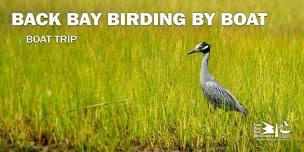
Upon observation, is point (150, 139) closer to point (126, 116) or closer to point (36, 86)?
point (126, 116)

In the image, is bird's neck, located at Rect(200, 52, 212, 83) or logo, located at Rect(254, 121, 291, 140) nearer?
logo, located at Rect(254, 121, 291, 140)

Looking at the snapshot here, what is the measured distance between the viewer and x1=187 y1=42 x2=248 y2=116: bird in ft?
17.3

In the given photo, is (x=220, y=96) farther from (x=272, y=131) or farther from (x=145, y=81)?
(x=145, y=81)

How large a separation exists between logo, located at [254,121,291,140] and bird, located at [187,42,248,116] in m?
0.14

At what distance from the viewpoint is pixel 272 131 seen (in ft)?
16.9

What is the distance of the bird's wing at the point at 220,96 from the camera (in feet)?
17.3

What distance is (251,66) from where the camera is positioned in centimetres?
546

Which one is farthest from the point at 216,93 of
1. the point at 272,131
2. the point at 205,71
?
the point at 272,131

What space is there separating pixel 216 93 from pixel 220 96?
0.03m

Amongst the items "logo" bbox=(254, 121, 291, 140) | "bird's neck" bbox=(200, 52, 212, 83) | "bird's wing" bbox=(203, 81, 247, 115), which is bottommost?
"logo" bbox=(254, 121, 291, 140)

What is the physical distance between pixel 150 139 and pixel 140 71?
54 cm

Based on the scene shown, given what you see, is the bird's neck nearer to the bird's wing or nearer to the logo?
Result: the bird's wing

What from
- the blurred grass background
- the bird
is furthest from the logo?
the bird

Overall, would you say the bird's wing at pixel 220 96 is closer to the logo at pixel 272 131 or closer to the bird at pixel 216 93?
the bird at pixel 216 93
